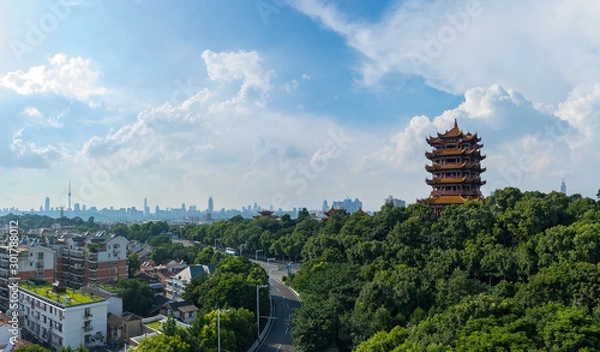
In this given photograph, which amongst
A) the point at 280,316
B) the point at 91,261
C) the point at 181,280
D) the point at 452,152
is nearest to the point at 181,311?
the point at 280,316

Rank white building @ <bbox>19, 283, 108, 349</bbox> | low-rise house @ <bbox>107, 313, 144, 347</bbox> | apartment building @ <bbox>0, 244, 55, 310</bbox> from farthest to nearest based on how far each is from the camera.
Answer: apartment building @ <bbox>0, 244, 55, 310</bbox>, low-rise house @ <bbox>107, 313, 144, 347</bbox>, white building @ <bbox>19, 283, 108, 349</bbox>

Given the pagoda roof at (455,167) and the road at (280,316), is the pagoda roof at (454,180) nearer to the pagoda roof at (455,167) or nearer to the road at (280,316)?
the pagoda roof at (455,167)

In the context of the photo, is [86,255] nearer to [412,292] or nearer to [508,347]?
[412,292]

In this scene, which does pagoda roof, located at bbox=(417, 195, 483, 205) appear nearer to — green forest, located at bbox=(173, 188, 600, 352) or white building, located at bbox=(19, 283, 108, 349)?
green forest, located at bbox=(173, 188, 600, 352)

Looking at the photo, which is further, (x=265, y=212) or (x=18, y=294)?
(x=265, y=212)

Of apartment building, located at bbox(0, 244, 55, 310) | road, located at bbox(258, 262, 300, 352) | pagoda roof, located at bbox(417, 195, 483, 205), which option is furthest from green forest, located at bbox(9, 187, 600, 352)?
apartment building, located at bbox(0, 244, 55, 310)

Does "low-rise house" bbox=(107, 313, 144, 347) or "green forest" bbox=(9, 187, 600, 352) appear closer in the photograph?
"green forest" bbox=(9, 187, 600, 352)

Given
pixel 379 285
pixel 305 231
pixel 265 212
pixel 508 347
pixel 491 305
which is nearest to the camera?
pixel 508 347

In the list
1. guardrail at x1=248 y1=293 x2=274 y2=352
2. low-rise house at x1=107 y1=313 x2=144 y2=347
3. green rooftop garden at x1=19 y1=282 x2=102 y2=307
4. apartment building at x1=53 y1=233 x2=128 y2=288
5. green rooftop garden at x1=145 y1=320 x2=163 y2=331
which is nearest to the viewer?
guardrail at x1=248 y1=293 x2=274 y2=352

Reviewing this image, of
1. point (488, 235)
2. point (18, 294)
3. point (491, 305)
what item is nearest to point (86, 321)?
point (18, 294)
